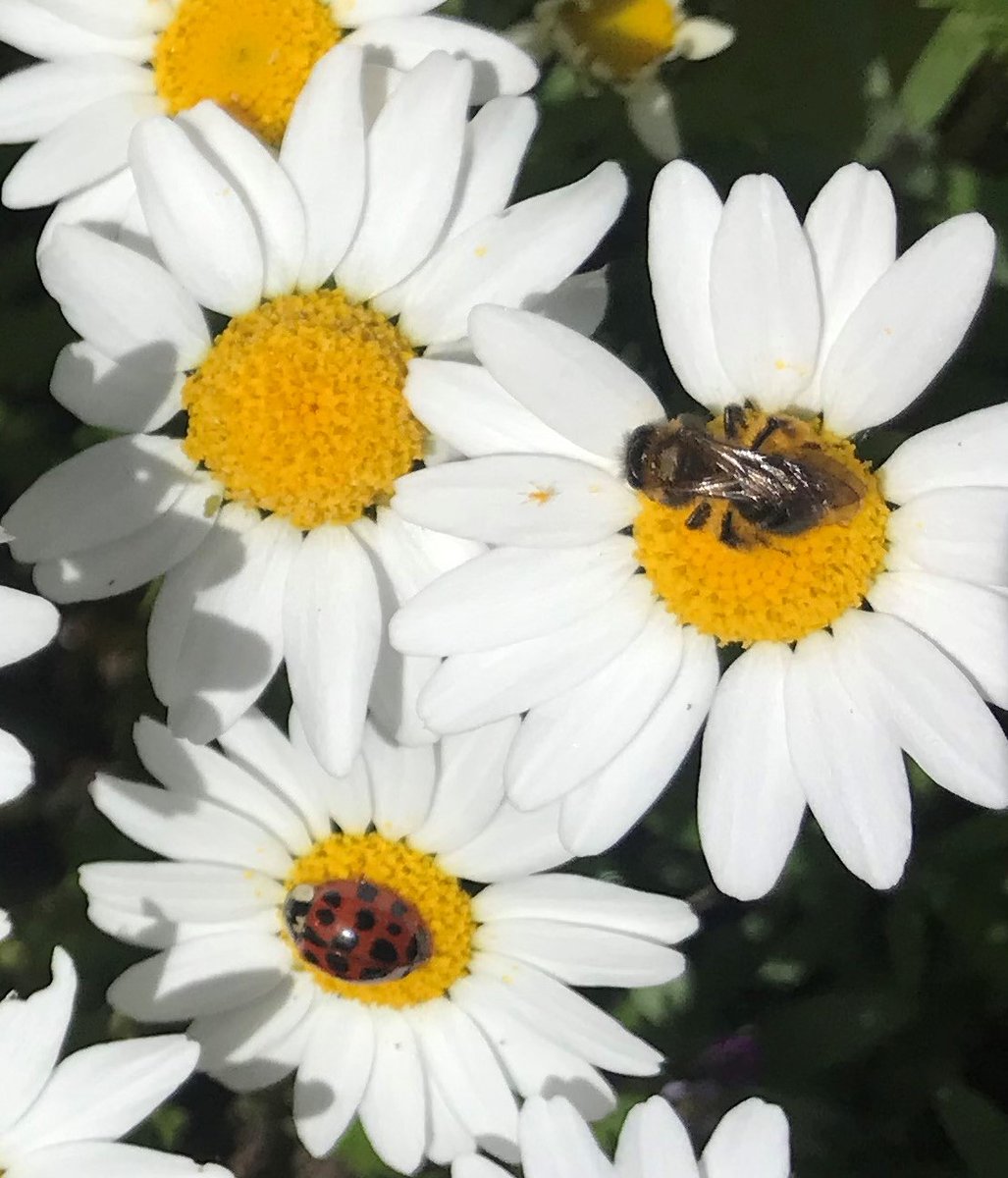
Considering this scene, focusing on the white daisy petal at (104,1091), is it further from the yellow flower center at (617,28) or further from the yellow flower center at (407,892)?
the yellow flower center at (617,28)

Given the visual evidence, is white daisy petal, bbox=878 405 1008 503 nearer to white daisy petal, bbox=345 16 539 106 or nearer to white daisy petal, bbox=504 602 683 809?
white daisy petal, bbox=504 602 683 809

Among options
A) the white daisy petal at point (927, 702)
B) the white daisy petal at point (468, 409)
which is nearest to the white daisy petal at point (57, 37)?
the white daisy petal at point (468, 409)

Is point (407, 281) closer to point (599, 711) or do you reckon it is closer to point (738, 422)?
point (738, 422)

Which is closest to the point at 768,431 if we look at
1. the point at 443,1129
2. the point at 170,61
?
the point at 170,61

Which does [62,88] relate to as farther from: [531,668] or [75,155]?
[531,668]

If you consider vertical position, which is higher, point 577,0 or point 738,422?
point 577,0

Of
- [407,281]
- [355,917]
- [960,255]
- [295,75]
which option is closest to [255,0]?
[295,75]
